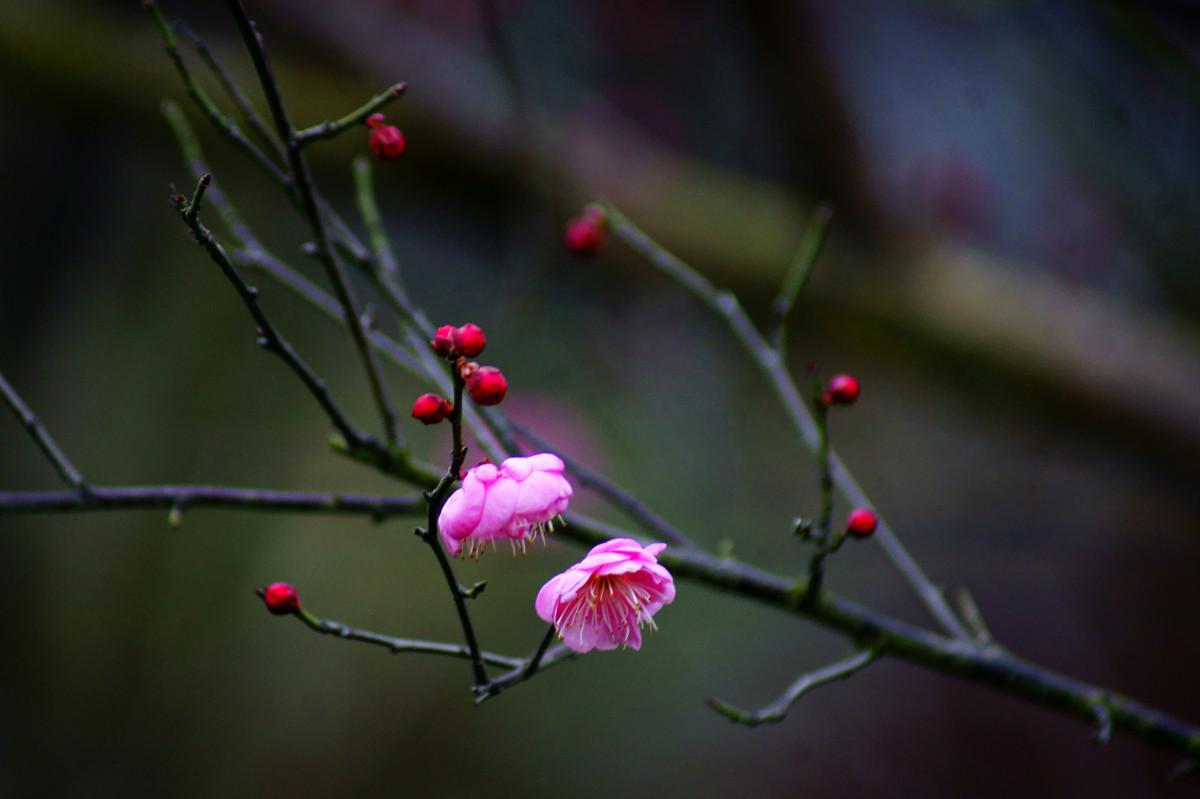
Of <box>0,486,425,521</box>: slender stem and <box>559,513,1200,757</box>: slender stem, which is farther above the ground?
<box>0,486,425,521</box>: slender stem

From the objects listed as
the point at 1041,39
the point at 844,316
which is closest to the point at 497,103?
the point at 844,316

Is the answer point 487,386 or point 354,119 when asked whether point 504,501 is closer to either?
point 487,386

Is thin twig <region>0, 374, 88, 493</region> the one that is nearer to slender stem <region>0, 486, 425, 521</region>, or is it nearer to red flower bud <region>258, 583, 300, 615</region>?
slender stem <region>0, 486, 425, 521</region>

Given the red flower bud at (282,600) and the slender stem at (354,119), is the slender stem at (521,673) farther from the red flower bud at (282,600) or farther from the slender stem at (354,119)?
the slender stem at (354,119)

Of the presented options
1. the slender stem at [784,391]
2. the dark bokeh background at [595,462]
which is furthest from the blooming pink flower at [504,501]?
the dark bokeh background at [595,462]

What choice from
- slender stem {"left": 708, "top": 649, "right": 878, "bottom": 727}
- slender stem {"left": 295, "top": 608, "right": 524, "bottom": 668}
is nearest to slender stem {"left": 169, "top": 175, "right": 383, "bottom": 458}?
slender stem {"left": 295, "top": 608, "right": 524, "bottom": 668}

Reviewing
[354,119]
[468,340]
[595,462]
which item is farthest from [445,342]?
[595,462]
